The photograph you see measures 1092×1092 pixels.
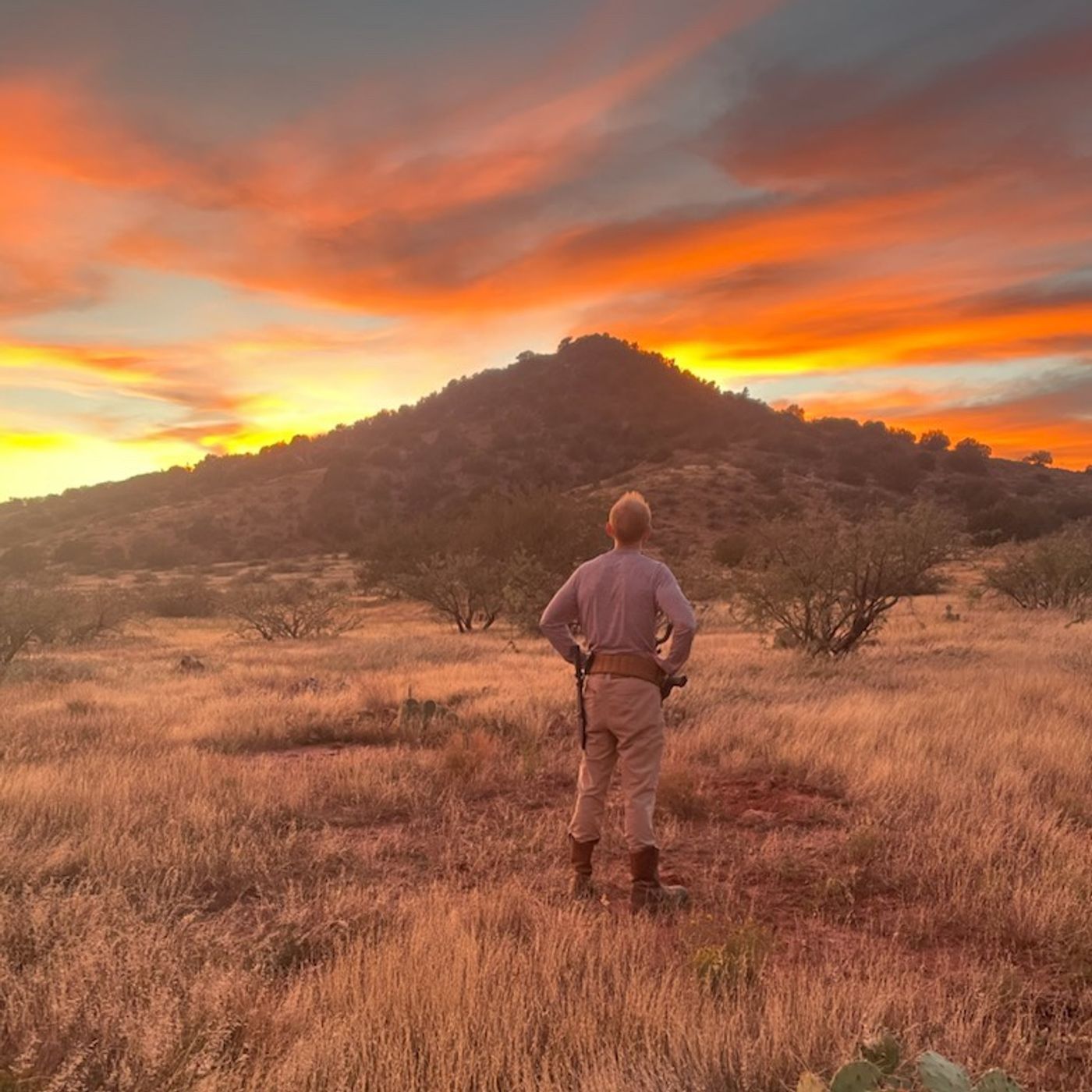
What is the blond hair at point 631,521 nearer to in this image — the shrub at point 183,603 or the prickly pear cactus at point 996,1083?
the prickly pear cactus at point 996,1083

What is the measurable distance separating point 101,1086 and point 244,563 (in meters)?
61.7

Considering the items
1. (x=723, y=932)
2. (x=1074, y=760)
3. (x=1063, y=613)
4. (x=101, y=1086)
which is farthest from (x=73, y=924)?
(x=1063, y=613)

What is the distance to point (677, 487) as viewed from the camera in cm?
6372

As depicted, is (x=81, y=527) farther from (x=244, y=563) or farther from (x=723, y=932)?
(x=723, y=932)

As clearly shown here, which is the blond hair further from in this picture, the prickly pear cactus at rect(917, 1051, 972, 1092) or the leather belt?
the prickly pear cactus at rect(917, 1051, 972, 1092)

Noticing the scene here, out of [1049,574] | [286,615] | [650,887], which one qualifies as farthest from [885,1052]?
[1049,574]

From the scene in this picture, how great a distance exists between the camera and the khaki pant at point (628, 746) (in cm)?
520

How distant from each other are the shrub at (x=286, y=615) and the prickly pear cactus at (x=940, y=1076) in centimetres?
2447

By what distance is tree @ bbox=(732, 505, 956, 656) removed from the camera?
1720cm

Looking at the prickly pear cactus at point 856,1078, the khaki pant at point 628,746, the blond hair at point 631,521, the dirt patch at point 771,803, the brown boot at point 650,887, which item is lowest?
the dirt patch at point 771,803

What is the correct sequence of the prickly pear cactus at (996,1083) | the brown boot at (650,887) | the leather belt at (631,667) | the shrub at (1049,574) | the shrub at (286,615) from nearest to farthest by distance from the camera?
1. the prickly pear cactus at (996,1083)
2. the brown boot at (650,887)
3. the leather belt at (631,667)
4. the shrub at (1049,574)
5. the shrub at (286,615)

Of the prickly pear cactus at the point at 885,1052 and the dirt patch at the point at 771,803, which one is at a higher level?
the prickly pear cactus at the point at 885,1052

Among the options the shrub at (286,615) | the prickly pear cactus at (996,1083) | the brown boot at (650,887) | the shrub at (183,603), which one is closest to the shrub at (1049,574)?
the shrub at (286,615)

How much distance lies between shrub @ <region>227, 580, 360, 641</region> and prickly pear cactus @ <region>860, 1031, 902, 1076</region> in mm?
24149
